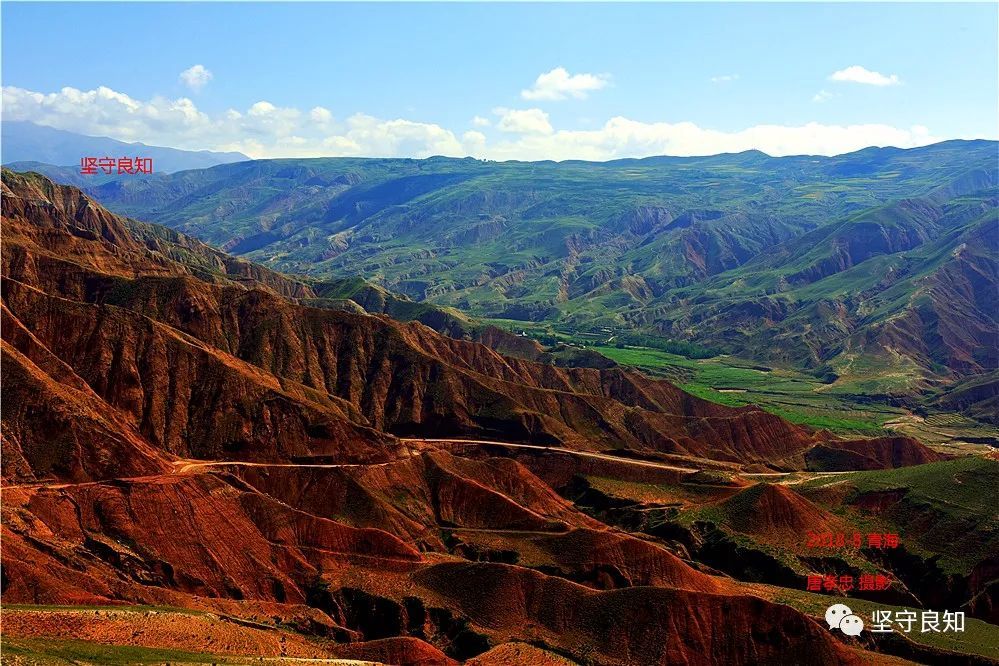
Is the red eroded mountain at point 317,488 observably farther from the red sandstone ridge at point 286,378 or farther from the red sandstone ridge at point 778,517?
the red sandstone ridge at point 778,517

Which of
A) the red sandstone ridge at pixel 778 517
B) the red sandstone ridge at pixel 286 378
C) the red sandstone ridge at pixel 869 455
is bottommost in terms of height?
the red sandstone ridge at pixel 869 455

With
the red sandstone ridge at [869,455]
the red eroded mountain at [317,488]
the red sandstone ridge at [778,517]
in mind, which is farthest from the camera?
the red sandstone ridge at [869,455]

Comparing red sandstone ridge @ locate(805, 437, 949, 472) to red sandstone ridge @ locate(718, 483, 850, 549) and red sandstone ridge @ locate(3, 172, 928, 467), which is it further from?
red sandstone ridge @ locate(718, 483, 850, 549)

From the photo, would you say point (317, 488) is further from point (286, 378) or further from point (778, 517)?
point (778, 517)

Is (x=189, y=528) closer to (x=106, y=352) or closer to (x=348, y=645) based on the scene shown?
(x=348, y=645)

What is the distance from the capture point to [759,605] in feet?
253

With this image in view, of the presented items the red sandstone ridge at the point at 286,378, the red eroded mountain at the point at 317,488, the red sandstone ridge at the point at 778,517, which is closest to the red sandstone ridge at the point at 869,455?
the red sandstone ridge at the point at 286,378

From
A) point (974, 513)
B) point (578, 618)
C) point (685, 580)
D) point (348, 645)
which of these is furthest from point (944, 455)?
point (348, 645)

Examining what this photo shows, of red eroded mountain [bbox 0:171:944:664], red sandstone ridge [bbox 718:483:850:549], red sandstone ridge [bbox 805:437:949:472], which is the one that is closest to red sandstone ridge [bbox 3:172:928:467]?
red eroded mountain [bbox 0:171:944:664]

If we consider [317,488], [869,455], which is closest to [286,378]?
[317,488]

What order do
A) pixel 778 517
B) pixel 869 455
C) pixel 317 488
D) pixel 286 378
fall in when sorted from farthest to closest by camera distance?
1. pixel 869 455
2. pixel 286 378
3. pixel 778 517
4. pixel 317 488

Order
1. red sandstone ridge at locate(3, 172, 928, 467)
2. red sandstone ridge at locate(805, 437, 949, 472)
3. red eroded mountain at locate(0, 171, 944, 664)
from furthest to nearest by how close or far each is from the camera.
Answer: red sandstone ridge at locate(805, 437, 949, 472), red sandstone ridge at locate(3, 172, 928, 467), red eroded mountain at locate(0, 171, 944, 664)

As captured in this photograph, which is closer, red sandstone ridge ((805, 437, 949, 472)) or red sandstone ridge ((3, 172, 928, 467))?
red sandstone ridge ((3, 172, 928, 467))

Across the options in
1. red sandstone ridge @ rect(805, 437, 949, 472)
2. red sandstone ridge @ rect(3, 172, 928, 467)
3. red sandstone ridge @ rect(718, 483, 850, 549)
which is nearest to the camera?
red sandstone ridge @ rect(718, 483, 850, 549)
